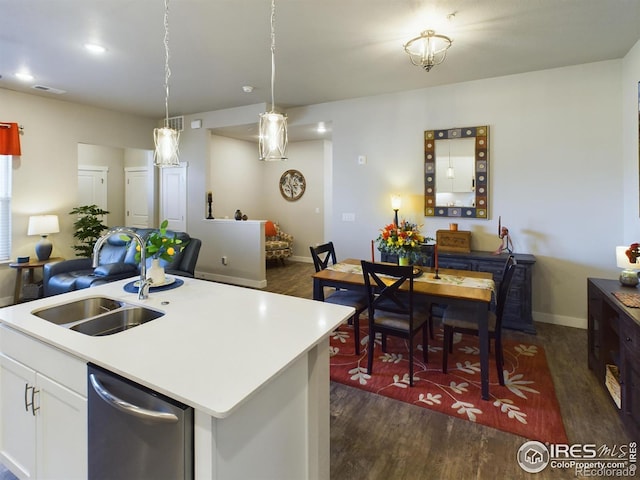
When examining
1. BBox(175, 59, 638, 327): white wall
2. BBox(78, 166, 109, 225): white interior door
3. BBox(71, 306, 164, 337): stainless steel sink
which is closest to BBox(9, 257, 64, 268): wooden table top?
BBox(78, 166, 109, 225): white interior door

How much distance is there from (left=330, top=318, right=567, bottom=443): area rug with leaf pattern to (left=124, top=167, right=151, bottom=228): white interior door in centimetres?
538

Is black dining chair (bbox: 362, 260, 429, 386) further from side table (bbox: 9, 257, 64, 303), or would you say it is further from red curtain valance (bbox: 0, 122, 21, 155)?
red curtain valance (bbox: 0, 122, 21, 155)

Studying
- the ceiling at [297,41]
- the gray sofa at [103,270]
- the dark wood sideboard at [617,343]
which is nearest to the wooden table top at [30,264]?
the gray sofa at [103,270]

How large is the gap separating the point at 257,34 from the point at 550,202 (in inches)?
137

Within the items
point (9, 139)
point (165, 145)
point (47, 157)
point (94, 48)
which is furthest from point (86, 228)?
point (165, 145)

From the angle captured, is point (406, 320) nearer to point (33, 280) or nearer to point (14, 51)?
point (14, 51)

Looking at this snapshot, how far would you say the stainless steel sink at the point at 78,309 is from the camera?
1.72m

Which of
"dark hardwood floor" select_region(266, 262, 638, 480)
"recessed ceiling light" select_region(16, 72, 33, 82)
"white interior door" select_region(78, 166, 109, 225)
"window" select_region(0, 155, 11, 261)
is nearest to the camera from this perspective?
"dark hardwood floor" select_region(266, 262, 638, 480)

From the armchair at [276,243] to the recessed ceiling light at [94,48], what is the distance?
152 inches

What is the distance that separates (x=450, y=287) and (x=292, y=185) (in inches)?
216

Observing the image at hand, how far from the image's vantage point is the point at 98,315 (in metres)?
1.76

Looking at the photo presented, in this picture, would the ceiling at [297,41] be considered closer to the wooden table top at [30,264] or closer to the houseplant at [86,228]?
the houseplant at [86,228]

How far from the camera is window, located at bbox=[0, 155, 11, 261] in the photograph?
4.43 metres

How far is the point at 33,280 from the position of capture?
4648 millimetres
